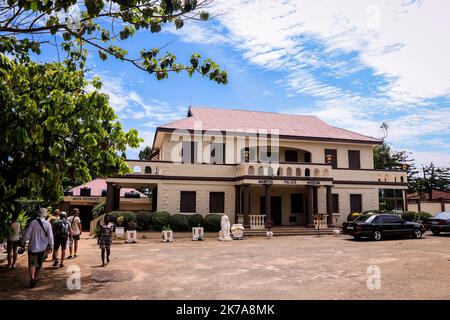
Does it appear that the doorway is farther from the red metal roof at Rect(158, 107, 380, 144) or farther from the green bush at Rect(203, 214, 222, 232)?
the green bush at Rect(203, 214, 222, 232)

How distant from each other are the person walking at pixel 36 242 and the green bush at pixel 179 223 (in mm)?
12887

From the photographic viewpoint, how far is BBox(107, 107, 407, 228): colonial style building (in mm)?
23500

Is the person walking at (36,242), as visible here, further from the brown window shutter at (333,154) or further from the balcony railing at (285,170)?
the brown window shutter at (333,154)

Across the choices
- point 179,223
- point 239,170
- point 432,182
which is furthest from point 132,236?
point 432,182

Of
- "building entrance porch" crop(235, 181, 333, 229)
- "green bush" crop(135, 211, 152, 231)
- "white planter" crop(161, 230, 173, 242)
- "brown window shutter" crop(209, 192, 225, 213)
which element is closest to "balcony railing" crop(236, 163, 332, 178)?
"building entrance porch" crop(235, 181, 333, 229)

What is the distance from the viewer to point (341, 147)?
2814 centimetres

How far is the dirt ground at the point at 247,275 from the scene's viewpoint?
26.1 ft

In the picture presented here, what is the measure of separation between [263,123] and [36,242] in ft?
70.4
